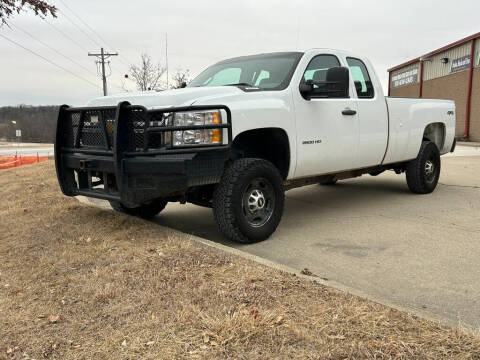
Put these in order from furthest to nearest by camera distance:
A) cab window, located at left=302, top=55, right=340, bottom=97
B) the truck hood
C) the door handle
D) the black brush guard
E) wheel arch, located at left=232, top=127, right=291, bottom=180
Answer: the door handle
cab window, located at left=302, top=55, right=340, bottom=97
wheel arch, located at left=232, top=127, right=291, bottom=180
the truck hood
the black brush guard

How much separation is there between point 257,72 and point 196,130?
1.56 meters

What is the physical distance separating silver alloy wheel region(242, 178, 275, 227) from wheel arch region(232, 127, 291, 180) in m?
0.38

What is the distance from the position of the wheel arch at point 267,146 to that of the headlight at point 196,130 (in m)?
0.57

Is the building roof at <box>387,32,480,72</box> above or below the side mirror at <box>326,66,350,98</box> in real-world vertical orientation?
above

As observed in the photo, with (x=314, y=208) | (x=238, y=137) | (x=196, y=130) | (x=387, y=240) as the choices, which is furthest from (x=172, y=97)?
(x=314, y=208)

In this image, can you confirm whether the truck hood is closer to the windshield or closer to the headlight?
the headlight

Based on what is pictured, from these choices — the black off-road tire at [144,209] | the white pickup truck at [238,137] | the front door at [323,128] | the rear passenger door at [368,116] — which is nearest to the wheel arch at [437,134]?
the white pickup truck at [238,137]

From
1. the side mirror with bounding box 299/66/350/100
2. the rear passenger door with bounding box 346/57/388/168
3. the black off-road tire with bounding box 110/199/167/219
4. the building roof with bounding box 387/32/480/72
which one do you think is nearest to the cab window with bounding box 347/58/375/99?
the rear passenger door with bounding box 346/57/388/168

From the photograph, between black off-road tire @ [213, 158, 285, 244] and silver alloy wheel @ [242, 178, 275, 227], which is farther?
silver alloy wheel @ [242, 178, 275, 227]

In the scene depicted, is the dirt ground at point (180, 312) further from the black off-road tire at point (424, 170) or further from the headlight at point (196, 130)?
the black off-road tire at point (424, 170)

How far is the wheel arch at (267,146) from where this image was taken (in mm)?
4562

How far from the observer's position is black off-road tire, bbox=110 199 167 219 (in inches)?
215

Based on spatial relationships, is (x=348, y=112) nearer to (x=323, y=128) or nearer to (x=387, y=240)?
(x=323, y=128)

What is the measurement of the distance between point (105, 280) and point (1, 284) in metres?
0.79
